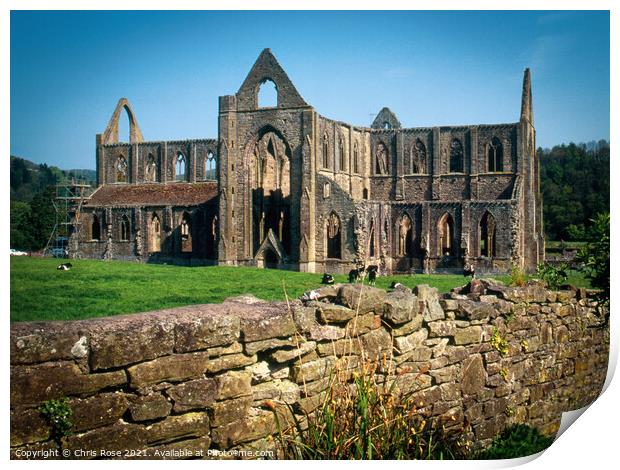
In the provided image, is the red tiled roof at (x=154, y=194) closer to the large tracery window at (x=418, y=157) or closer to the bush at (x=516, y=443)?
the large tracery window at (x=418, y=157)

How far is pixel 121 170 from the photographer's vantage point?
50.6 meters

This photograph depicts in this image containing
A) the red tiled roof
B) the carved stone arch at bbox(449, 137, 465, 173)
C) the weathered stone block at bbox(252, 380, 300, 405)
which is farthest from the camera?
the carved stone arch at bbox(449, 137, 465, 173)

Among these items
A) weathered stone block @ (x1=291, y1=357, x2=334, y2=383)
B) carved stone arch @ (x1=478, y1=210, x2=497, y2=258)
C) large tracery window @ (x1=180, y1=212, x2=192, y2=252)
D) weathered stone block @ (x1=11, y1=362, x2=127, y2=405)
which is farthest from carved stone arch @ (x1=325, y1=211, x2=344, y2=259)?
weathered stone block @ (x1=11, y1=362, x2=127, y2=405)

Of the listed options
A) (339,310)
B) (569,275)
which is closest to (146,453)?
(339,310)

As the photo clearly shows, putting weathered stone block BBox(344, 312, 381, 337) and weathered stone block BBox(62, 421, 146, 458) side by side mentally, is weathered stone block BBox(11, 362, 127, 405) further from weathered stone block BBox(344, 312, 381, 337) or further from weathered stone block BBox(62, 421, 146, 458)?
weathered stone block BBox(344, 312, 381, 337)

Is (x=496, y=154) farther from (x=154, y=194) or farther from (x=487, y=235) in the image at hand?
(x=154, y=194)

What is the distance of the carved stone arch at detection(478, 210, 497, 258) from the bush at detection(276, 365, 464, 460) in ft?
Result: 95.8

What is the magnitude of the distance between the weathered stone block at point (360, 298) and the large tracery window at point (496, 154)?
37.1 meters

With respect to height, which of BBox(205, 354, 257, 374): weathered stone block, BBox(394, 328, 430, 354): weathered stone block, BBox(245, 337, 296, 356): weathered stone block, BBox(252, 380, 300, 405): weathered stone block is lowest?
BBox(252, 380, 300, 405): weathered stone block

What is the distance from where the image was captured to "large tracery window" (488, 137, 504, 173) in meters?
42.8

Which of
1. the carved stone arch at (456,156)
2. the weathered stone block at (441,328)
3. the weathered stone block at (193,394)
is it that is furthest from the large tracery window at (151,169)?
the weathered stone block at (193,394)

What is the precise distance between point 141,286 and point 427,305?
4518mm

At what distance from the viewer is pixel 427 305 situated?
27.4ft

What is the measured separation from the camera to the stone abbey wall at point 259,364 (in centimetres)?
531
